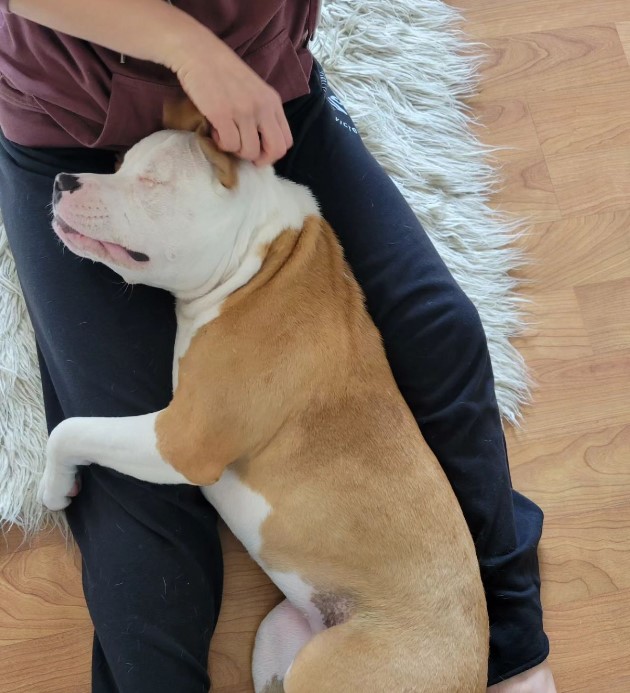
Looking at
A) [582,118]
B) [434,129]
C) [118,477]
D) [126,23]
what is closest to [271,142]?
[126,23]

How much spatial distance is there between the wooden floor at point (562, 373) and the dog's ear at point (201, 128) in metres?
0.67

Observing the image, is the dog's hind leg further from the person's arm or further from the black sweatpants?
the person's arm

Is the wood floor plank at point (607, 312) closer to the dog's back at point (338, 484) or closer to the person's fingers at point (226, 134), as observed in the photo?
the dog's back at point (338, 484)

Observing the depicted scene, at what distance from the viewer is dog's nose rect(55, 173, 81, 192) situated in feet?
3.73

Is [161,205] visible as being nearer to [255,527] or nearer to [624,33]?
[255,527]

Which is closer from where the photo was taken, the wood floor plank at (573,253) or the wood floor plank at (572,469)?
the wood floor plank at (572,469)

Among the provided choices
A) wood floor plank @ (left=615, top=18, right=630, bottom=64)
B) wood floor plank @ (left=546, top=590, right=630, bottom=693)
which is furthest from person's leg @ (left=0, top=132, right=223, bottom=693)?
wood floor plank @ (left=615, top=18, right=630, bottom=64)

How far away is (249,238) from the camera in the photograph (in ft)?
4.06

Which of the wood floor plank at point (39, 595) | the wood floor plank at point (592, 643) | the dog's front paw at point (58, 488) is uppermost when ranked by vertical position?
the dog's front paw at point (58, 488)

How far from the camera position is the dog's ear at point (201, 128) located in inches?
45.2

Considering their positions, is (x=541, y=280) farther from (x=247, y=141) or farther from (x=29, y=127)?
(x=29, y=127)

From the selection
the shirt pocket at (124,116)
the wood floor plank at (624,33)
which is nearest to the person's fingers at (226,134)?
the shirt pocket at (124,116)

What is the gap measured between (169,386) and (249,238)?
0.27m

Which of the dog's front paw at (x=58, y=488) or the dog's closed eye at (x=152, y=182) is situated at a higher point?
the dog's closed eye at (x=152, y=182)
